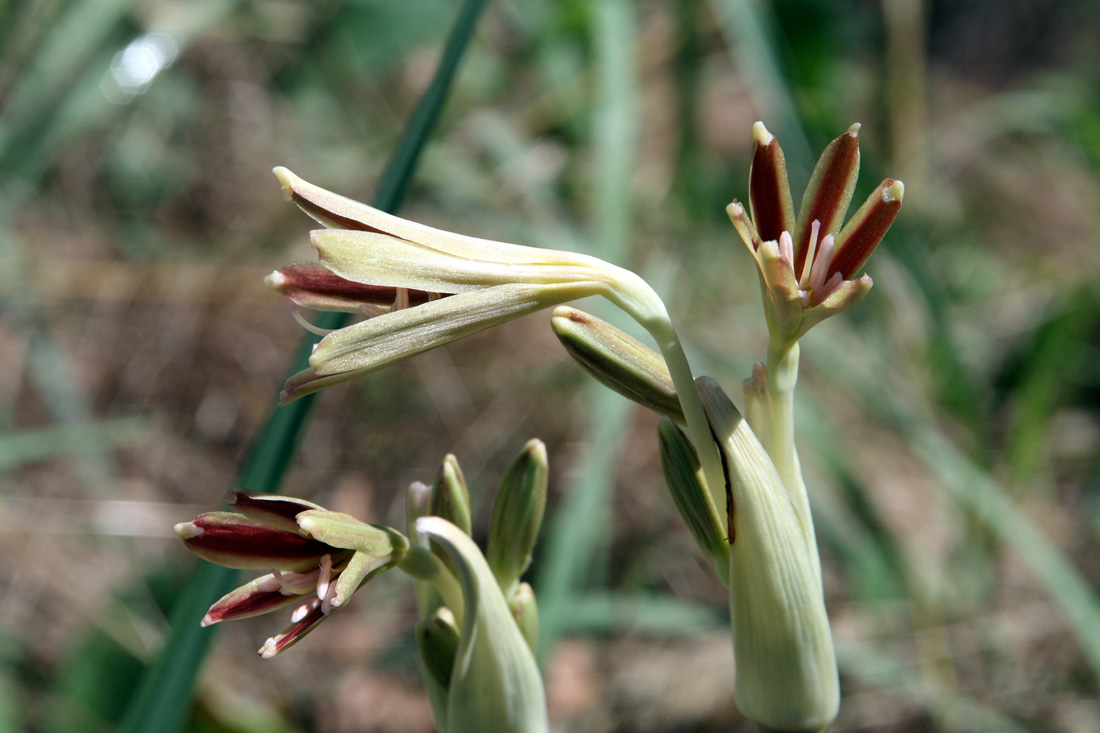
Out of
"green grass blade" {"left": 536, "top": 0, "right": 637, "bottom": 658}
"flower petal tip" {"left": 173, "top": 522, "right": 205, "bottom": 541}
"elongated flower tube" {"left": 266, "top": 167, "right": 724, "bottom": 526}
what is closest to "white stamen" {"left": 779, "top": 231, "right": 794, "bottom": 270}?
"elongated flower tube" {"left": 266, "top": 167, "right": 724, "bottom": 526}

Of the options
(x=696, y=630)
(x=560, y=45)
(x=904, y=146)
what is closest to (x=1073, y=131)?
(x=904, y=146)

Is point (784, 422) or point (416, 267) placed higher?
point (416, 267)

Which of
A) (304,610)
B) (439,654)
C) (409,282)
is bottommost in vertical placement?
(439,654)

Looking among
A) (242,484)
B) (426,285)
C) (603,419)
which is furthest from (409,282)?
(603,419)

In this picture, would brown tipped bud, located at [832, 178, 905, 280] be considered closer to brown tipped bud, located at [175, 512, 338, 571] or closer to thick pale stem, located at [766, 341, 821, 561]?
thick pale stem, located at [766, 341, 821, 561]

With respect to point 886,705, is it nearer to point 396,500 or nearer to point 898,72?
point 396,500

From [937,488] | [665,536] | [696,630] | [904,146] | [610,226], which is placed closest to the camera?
[610,226]

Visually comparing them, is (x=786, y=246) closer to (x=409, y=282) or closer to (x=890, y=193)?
(x=890, y=193)
